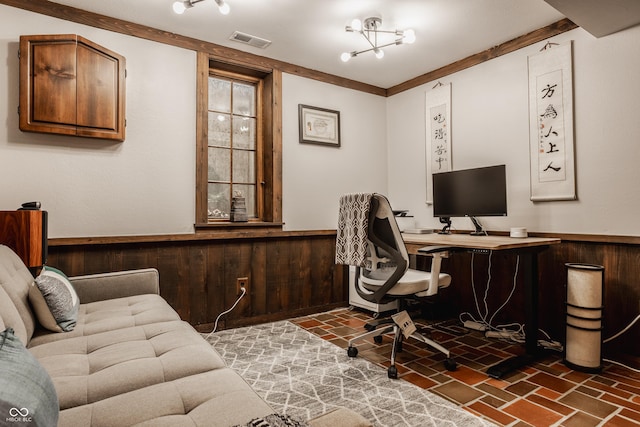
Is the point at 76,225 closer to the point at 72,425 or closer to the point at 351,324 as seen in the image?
the point at 72,425

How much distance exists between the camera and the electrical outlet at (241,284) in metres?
3.35

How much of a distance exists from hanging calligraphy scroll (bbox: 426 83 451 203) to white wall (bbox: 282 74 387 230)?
2.15 ft

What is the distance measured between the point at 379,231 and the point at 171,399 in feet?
5.45

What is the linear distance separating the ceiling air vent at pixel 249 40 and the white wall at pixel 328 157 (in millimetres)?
459

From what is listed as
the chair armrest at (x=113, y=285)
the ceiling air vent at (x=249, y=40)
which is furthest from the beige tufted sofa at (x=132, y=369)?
the ceiling air vent at (x=249, y=40)

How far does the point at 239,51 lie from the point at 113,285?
2.35 m

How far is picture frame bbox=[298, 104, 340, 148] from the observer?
149 inches

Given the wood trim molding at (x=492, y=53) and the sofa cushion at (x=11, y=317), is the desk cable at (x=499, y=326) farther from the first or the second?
the sofa cushion at (x=11, y=317)

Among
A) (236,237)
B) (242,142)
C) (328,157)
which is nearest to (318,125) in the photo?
(328,157)

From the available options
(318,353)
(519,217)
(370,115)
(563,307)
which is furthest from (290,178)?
(563,307)

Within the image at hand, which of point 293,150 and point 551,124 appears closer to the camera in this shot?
point 551,124

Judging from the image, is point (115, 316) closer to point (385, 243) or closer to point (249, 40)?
point (385, 243)

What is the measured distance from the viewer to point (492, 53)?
334 centimetres

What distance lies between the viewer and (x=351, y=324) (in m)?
3.37
